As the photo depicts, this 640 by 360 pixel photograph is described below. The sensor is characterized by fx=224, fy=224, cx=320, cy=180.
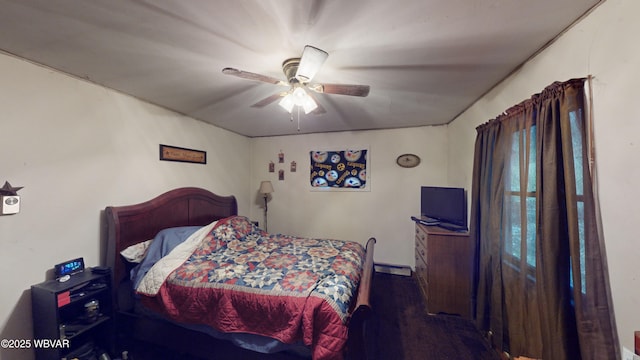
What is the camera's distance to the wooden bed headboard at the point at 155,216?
81.0 inches

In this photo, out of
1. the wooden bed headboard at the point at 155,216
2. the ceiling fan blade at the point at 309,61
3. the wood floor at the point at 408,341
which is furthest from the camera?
the wooden bed headboard at the point at 155,216

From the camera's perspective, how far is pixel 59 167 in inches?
71.6

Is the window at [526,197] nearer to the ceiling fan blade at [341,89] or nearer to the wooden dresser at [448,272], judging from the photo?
the wooden dresser at [448,272]

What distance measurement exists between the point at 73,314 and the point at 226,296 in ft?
4.02

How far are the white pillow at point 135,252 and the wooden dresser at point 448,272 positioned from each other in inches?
118

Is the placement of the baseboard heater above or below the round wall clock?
below

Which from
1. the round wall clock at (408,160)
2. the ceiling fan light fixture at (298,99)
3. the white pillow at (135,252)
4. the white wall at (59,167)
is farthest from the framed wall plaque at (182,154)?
the round wall clock at (408,160)

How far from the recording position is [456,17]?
1.20m

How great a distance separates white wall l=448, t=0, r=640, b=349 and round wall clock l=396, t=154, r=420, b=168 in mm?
2366

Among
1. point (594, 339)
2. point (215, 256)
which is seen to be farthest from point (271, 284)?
point (594, 339)

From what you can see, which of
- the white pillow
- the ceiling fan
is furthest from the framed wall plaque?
the ceiling fan

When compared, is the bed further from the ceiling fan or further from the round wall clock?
the round wall clock

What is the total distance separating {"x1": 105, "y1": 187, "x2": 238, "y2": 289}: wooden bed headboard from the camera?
2.06m

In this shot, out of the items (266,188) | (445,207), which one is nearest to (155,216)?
(266,188)
